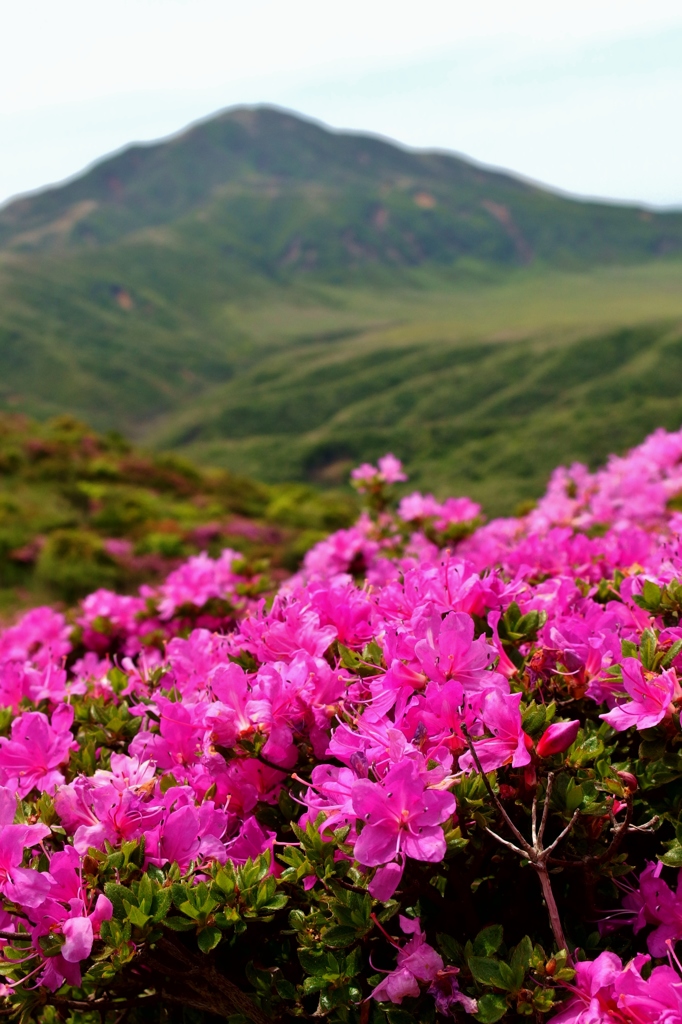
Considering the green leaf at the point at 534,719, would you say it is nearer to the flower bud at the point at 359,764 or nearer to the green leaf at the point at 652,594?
the flower bud at the point at 359,764

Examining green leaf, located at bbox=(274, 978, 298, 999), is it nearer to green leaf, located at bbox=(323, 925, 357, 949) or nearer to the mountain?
green leaf, located at bbox=(323, 925, 357, 949)

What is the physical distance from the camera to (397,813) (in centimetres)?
148

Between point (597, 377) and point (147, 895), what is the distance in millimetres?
130725

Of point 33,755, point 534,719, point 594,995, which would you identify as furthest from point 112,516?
point 594,995

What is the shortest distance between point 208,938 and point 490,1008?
0.50 metres

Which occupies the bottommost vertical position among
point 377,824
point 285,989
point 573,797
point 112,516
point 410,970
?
point 112,516

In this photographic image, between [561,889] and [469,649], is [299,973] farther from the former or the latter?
[469,649]

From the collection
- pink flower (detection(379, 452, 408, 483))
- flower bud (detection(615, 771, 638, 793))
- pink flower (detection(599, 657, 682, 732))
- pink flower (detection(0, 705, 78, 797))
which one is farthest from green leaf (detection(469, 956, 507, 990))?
pink flower (detection(379, 452, 408, 483))

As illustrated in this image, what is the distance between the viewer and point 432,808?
4.84 ft

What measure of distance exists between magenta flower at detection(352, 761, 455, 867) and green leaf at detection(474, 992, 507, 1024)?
0.30m

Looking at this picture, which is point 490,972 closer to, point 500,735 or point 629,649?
point 500,735

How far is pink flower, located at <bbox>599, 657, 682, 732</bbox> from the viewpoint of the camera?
1702 mm

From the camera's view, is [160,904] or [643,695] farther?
[643,695]

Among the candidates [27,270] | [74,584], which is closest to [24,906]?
[74,584]
